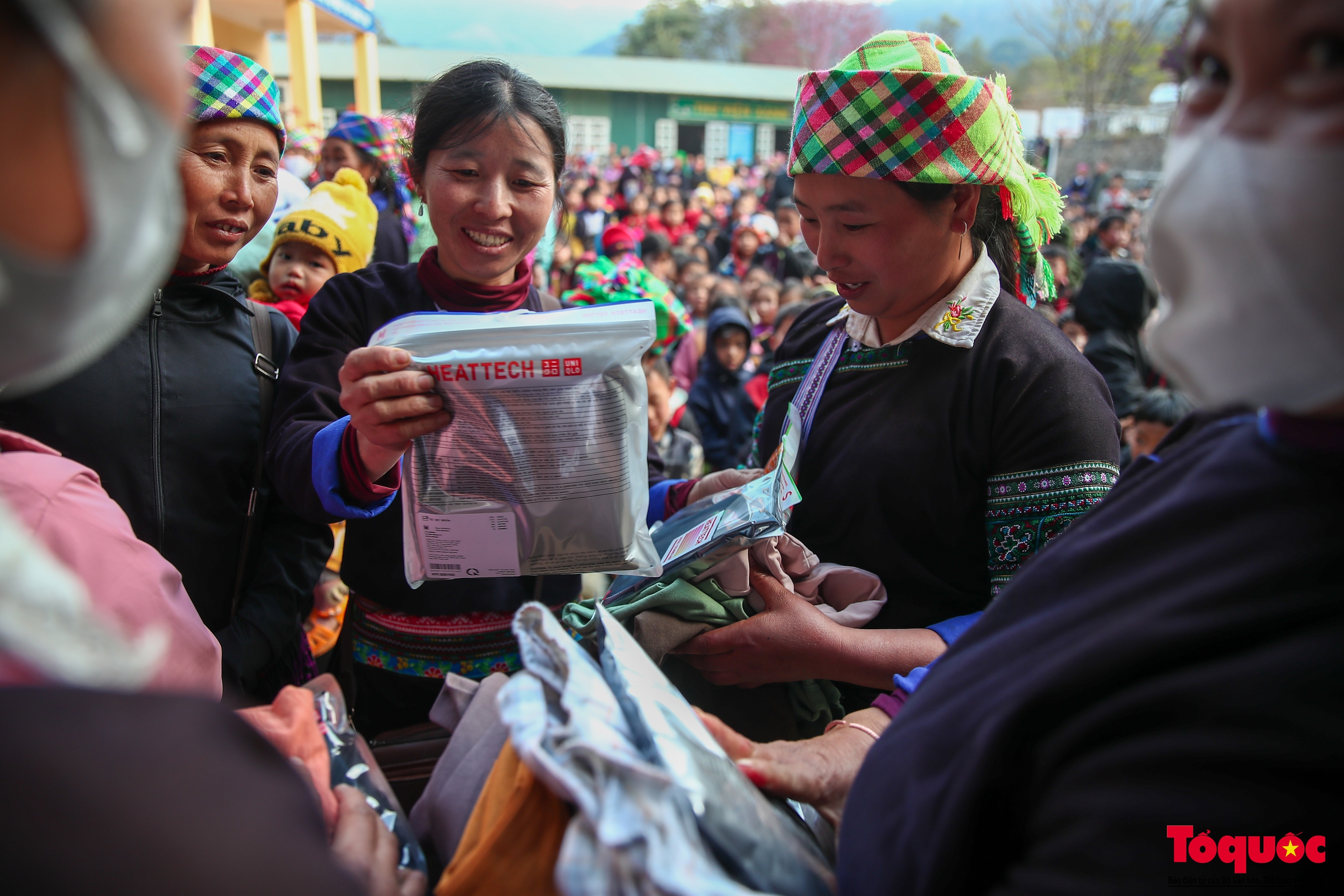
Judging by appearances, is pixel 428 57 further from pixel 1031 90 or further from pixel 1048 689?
pixel 1031 90

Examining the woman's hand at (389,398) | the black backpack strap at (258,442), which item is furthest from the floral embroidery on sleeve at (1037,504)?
the black backpack strap at (258,442)

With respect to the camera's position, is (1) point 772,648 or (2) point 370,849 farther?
(1) point 772,648

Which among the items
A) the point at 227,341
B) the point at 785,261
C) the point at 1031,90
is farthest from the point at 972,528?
the point at 1031,90

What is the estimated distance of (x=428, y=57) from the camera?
90.7 ft

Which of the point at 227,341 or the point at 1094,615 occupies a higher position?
the point at 227,341

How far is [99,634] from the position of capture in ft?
1.93

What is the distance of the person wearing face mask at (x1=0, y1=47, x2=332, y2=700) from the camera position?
1.62m

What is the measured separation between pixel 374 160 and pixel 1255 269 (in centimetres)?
505

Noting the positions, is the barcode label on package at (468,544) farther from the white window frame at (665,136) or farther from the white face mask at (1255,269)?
the white window frame at (665,136)

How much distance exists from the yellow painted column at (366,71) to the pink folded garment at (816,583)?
16.1 meters

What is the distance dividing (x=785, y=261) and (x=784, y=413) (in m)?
7.21

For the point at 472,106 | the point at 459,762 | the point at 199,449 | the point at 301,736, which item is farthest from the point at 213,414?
the point at 459,762

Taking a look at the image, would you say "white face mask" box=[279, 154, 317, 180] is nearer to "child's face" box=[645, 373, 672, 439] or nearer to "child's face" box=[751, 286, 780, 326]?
"child's face" box=[751, 286, 780, 326]

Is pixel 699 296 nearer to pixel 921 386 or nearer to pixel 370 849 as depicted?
pixel 921 386
